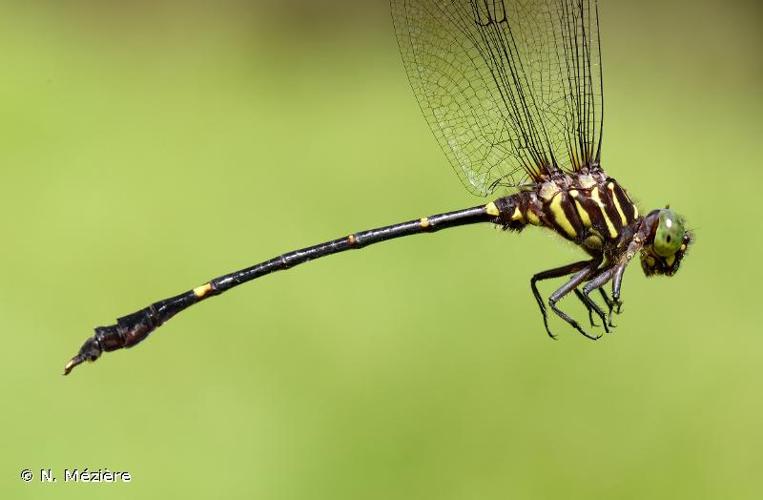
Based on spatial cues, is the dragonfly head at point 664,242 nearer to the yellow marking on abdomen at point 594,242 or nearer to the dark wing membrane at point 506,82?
the yellow marking on abdomen at point 594,242

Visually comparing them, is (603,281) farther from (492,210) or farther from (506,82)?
(506,82)

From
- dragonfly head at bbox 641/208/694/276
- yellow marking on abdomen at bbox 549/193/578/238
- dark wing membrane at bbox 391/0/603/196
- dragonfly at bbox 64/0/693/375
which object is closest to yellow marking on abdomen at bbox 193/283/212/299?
dragonfly at bbox 64/0/693/375

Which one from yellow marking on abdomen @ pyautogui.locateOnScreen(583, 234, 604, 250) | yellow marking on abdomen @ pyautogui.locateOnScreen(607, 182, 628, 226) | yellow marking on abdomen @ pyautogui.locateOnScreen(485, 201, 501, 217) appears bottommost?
yellow marking on abdomen @ pyautogui.locateOnScreen(583, 234, 604, 250)

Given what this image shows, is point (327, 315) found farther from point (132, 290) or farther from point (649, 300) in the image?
point (649, 300)

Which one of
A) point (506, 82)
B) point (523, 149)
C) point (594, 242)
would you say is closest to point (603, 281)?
point (594, 242)

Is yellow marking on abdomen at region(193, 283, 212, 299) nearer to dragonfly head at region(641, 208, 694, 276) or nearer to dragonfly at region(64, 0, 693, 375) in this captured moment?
dragonfly at region(64, 0, 693, 375)

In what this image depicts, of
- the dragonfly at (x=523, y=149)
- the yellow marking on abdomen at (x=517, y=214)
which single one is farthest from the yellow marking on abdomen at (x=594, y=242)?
the yellow marking on abdomen at (x=517, y=214)

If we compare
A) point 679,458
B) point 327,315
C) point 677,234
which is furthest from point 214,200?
point 677,234
